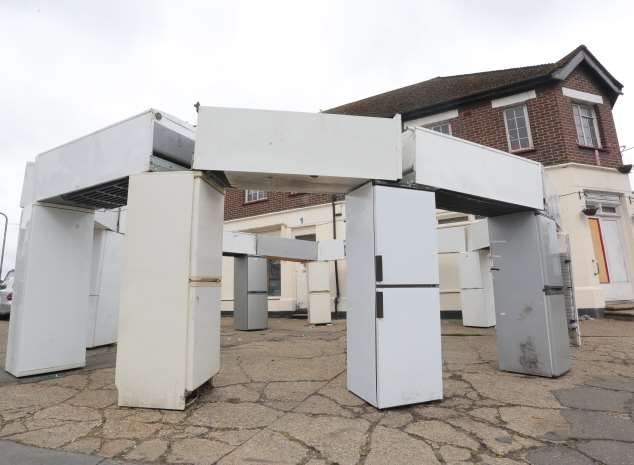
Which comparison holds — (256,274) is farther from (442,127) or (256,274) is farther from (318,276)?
(442,127)

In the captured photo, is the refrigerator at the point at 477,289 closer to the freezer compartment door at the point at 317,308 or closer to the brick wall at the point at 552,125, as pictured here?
Answer: the brick wall at the point at 552,125

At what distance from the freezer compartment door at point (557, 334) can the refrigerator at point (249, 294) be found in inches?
303

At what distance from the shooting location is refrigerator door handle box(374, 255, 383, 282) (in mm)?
3617

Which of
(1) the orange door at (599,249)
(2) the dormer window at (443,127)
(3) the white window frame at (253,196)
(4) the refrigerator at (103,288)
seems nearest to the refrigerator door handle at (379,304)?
(4) the refrigerator at (103,288)

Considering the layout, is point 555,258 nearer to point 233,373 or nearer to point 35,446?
point 233,373

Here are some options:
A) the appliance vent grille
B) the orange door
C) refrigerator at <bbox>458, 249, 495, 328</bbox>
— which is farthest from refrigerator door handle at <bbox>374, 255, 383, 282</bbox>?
the orange door

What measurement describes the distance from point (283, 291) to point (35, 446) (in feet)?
41.9

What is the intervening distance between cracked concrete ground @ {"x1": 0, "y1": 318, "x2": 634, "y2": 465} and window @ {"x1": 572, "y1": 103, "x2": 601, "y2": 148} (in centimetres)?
910

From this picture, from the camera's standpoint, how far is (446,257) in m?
12.9

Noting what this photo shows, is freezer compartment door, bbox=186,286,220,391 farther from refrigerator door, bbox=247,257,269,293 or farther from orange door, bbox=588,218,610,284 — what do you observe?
orange door, bbox=588,218,610,284

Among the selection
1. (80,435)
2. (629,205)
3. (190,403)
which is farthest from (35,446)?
(629,205)

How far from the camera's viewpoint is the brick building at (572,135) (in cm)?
1076

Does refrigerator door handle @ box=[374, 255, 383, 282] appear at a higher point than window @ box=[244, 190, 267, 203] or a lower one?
lower

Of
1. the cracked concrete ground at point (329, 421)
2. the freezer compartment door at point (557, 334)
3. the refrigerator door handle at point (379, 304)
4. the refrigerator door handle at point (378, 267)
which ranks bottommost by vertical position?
the cracked concrete ground at point (329, 421)
